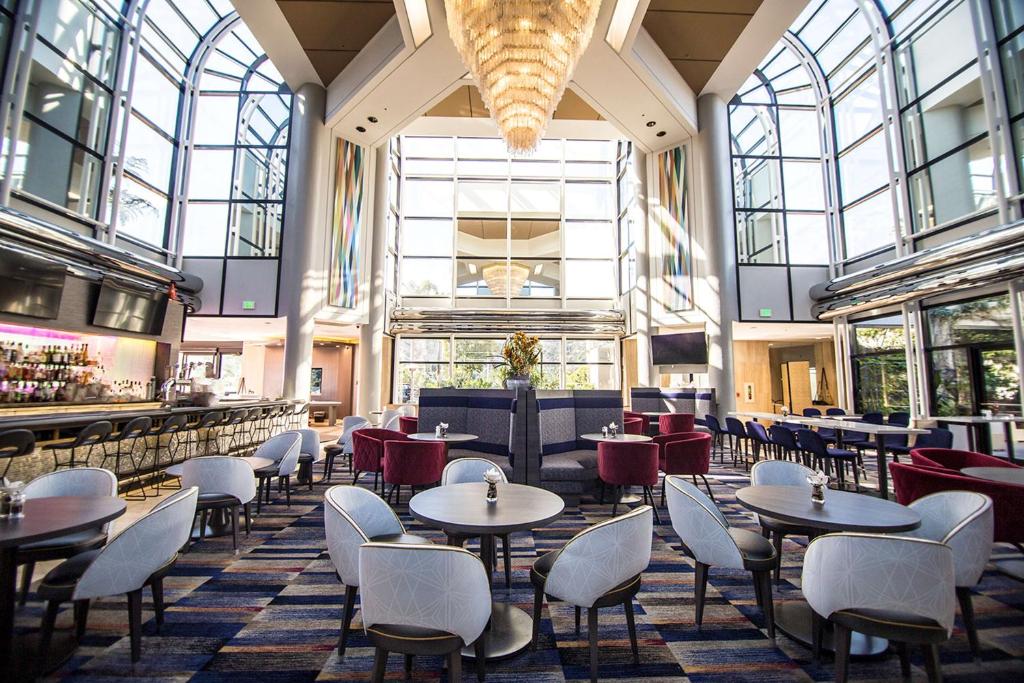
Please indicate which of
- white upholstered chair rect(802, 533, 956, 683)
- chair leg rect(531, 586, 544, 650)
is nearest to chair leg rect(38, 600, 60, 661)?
chair leg rect(531, 586, 544, 650)

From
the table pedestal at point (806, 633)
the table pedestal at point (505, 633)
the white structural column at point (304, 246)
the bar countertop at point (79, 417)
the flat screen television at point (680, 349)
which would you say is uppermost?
the white structural column at point (304, 246)

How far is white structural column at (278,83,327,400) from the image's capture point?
30.0ft

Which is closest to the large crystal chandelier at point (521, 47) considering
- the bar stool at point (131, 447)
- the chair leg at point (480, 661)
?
the chair leg at point (480, 661)

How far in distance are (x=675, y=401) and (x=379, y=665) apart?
9.23 m

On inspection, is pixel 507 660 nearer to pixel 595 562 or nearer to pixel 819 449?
pixel 595 562

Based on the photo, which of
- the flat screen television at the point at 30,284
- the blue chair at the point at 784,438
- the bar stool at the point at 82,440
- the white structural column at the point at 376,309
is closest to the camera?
the bar stool at the point at 82,440

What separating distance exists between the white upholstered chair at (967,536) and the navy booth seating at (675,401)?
6.84m

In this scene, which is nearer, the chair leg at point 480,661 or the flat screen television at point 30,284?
the chair leg at point 480,661

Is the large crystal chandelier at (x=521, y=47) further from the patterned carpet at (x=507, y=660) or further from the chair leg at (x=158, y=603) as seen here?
the chair leg at (x=158, y=603)

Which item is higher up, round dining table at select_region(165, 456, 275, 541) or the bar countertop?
the bar countertop

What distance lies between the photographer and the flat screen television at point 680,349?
9883mm

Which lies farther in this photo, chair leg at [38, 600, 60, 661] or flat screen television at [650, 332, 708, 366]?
flat screen television at [650, 332, 708, 366]

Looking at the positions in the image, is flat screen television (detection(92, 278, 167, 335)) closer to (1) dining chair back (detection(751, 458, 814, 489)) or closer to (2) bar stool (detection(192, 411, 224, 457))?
(2) bar stool (detection(192, 411, 224, 457))

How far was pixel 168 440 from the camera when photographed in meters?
6.24
